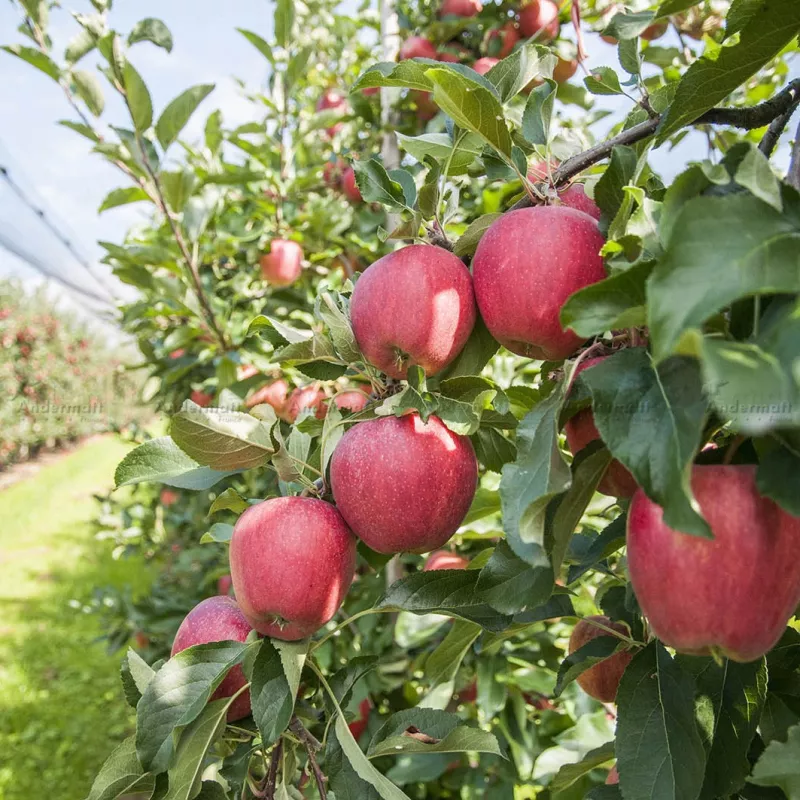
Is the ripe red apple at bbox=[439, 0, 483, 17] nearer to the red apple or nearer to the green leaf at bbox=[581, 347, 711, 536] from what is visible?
the red apple

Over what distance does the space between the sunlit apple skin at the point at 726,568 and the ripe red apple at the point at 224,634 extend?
548 mm

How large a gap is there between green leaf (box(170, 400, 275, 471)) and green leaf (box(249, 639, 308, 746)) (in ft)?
0.73

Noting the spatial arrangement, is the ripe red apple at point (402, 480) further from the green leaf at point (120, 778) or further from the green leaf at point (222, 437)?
the green leaf at point (120, 778)

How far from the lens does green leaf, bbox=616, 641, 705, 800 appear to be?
0.63 metres

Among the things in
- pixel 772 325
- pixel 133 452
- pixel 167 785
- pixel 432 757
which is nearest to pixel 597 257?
pixel 772 325

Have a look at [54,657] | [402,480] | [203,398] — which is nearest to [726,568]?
[402,480]

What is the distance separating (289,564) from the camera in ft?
2.49

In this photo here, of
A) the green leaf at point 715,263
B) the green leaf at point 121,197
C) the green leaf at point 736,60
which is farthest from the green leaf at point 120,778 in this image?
the green leaf at point 121,197

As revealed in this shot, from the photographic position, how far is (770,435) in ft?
1.65

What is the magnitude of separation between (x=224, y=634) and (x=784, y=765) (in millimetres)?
Answer: 626

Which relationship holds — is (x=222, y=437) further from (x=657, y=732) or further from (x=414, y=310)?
(x=657, y=732)

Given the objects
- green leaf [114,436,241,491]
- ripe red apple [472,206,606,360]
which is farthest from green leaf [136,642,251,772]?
ripe red apple [472,206,606,360]

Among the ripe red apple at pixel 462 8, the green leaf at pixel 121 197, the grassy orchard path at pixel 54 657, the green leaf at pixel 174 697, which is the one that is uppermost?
the ripe red apple at pixel 462 8

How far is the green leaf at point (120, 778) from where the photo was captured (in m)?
0.76
